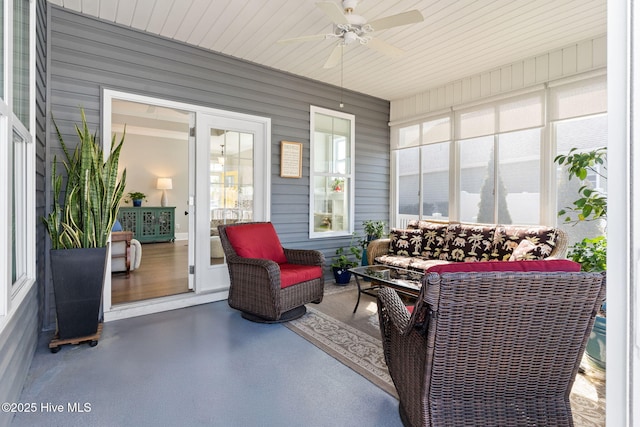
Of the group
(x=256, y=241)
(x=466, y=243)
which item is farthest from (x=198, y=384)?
(x=466, y=243)

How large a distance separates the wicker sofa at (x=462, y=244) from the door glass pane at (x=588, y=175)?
0.47 metres

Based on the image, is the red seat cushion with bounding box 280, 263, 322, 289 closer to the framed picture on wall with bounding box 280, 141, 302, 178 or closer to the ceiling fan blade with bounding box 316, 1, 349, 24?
the framed picture on wall with bounding box 280, 141, 302, 178

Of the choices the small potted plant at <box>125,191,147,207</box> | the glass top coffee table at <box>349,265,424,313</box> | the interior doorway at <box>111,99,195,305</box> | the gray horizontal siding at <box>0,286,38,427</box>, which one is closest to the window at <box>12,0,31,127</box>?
the gray horizontal siding at <box>0,286,38,427</box>

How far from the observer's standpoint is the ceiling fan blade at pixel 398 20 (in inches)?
93.8

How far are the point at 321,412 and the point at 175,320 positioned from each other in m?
1.98

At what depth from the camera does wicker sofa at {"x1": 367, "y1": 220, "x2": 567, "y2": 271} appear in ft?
11.0

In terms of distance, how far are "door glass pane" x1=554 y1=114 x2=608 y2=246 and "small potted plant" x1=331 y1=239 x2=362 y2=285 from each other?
2.50 meters

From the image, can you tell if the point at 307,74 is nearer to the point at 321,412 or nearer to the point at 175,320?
the point at 175,320

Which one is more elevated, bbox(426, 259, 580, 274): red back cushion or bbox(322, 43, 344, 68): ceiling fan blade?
bbox(322, 43, 344, 68): ceiling fan blade

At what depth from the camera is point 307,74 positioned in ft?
14.9

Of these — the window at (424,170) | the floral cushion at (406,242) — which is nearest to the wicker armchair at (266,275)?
the floral cushion at (406,242)

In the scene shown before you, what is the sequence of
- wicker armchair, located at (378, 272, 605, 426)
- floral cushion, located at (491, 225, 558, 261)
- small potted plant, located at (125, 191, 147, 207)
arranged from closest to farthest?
wicker armchair, located at (378, 272, 605, 426)
floral cushion, located at (491, 225, 558, 261)
small potted plant, located at (125, 191, 147, 207)

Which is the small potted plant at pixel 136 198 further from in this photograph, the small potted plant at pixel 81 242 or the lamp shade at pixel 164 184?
the small potted plant at pixel 81 242

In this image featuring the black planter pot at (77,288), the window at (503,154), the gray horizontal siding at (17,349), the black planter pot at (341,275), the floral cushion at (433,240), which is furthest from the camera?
the black planter pot at (341,275)
